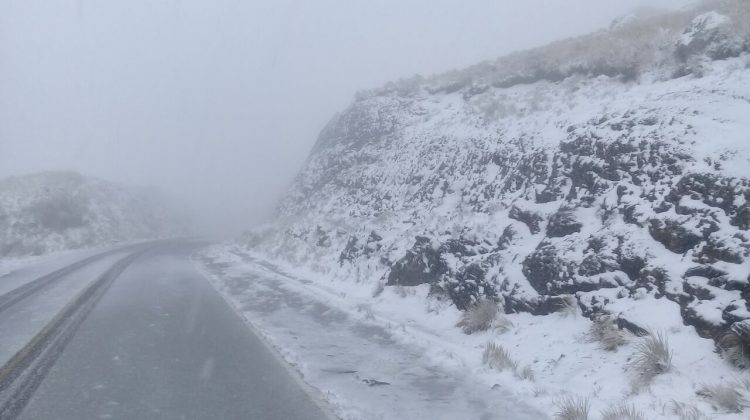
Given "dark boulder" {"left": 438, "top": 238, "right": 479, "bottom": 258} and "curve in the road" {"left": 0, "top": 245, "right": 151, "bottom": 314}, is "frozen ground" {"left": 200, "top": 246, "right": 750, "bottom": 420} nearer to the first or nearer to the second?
"dark boulder" {"left": 438, "top": 238, "right": 479, "bottom": 258}

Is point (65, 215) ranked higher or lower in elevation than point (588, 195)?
higher

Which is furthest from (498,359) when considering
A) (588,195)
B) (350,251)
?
(350,251)

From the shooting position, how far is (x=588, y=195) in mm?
10477

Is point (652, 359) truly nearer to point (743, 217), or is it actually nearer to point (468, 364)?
point (743, 217)

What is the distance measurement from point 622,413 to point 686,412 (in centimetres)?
62

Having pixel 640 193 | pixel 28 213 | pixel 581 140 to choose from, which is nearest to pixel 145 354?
pixel 640 193

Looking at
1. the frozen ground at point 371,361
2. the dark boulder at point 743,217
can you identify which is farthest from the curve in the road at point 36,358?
the dark boulder at point 743,217

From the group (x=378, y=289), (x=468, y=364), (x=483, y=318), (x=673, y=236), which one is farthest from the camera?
(x=378, y=289)

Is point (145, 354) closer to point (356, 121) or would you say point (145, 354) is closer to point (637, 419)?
point (637, 419)

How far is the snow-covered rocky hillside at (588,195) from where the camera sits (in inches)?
300

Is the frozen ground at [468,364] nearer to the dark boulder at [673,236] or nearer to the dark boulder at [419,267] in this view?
the dark boulder at [419,267]

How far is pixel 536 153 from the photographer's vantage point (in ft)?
42.7

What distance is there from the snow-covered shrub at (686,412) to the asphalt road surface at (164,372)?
12.7 feet

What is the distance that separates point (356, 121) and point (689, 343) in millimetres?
23781
